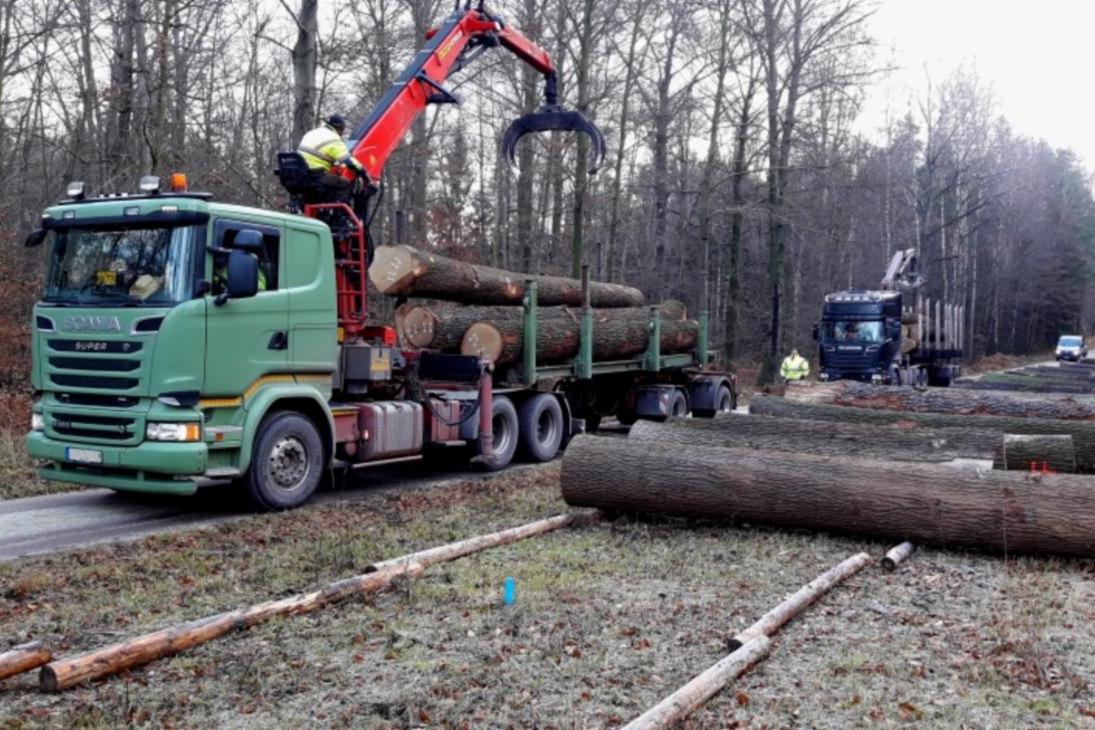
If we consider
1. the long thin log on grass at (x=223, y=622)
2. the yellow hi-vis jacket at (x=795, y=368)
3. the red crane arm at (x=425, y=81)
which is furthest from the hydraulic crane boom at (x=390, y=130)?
the yellow hi-vis jacket at (x=795, y=368)

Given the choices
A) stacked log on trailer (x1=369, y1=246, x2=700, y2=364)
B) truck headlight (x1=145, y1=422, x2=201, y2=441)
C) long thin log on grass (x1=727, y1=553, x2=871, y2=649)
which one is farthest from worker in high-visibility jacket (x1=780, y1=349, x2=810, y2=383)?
truck headlight (x1=145, y1=422, x2=201, y2=441)

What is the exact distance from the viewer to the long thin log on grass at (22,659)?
4.74 m

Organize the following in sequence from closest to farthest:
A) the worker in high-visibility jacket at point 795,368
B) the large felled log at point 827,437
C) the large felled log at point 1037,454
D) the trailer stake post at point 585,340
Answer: the large felled log at point 1037,454 < the large felled log at point 827,437 < the trailer stake post at point 585,340 < the worker in high-visibility jacket at point 795,368

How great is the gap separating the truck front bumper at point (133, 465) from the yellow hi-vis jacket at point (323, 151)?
3611mm

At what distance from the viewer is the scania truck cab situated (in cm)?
859

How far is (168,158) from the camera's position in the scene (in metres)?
19.3

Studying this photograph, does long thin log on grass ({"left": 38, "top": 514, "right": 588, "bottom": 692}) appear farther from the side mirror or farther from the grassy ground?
the side mirror

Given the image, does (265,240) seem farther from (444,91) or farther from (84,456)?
(444,91)

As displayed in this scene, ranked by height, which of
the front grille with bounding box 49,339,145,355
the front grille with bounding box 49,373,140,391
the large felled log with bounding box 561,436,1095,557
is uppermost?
the front grille with bounding box 49,339,145,355

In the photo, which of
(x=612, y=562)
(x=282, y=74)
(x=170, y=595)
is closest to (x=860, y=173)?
(x=282, y=74)

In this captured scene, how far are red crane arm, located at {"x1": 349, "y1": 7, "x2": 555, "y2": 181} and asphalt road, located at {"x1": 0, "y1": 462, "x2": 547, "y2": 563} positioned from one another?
3816mm

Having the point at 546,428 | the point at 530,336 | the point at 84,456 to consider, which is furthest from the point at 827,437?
the point at 84,456

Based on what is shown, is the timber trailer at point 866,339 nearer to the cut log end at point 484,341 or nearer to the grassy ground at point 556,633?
the cut log end at point 484,341

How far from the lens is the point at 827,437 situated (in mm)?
10477
